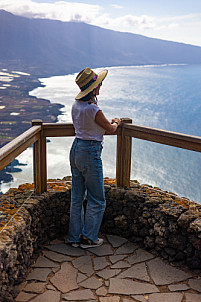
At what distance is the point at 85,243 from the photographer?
3396 millimetres

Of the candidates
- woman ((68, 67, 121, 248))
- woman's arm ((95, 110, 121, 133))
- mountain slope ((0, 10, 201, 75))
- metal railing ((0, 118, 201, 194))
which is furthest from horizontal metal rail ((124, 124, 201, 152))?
mountain slope ((0, 10, 201, 75))

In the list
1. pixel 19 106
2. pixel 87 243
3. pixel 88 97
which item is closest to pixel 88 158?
pixel 88 97

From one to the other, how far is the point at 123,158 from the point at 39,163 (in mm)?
933

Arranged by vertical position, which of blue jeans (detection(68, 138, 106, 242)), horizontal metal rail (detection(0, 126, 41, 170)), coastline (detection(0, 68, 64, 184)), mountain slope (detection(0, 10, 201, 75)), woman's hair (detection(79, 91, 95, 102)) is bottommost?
coastline (detection(0, 68, 64, 184))

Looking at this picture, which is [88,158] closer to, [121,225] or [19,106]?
[121,225]

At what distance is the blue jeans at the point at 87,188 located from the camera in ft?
9.98

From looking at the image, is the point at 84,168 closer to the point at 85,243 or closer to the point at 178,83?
the point at 85,243

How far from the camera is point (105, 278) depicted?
2861 mm

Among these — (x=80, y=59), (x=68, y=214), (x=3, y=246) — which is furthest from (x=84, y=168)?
(x=80, y=59)

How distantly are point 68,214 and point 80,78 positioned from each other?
5.16 feet

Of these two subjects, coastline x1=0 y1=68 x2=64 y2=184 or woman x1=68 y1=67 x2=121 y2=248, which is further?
coastline x1=0 y1=68 x2=64 y2=184

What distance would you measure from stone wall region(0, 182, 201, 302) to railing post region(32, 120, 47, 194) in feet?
0.36

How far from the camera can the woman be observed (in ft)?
9.52

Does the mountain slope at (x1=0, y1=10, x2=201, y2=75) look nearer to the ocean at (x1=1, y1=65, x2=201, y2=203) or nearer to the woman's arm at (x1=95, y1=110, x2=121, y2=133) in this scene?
the ocean at (x1=1, y1=65, x2=201, y2=203)
